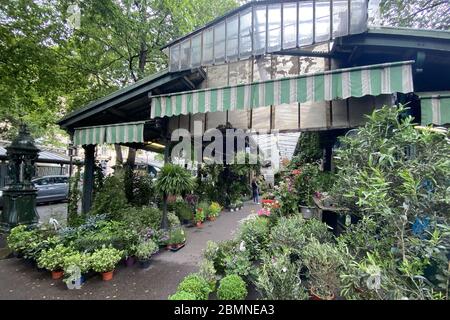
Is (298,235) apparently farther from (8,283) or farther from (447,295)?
(8,283)

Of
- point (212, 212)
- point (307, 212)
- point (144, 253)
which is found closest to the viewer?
point (144, 253)

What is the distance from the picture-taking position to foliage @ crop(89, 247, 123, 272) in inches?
171

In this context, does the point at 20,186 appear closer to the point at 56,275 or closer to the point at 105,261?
the point at 56,275

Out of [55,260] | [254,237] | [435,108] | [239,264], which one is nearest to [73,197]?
[55,260]

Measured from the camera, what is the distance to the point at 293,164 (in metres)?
8.07

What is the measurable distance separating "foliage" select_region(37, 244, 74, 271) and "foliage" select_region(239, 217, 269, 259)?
3602 millimetres

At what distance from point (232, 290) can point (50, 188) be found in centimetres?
1650

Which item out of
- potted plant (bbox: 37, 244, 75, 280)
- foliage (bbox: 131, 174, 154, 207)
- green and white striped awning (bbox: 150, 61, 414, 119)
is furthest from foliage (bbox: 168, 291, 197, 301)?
foliage (bbox: 131, 174, 154, 207)

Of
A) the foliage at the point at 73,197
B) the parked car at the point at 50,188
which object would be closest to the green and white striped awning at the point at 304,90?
the foliage at the point at 73,197

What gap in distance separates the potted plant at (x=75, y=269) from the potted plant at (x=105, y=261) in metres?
0.12

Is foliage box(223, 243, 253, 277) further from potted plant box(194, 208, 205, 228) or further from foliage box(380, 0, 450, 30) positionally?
foliage box(380, 0, 450, 30)

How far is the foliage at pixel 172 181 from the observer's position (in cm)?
664

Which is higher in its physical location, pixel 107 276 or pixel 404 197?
pixel 404 197

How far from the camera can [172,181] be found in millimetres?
6684
